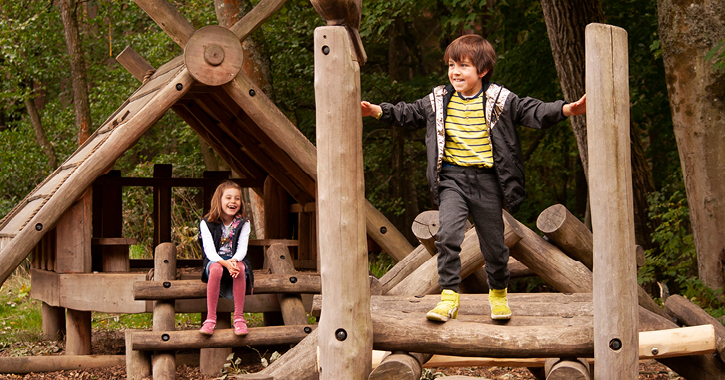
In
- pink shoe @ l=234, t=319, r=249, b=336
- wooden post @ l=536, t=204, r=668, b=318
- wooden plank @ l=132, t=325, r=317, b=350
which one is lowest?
wooden plank @ l=132, t=325, r=317, b=350

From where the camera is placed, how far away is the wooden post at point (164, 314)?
5.40m

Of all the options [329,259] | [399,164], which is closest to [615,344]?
[329,259]

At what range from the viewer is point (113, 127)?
6.52 m

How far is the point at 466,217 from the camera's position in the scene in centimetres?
380

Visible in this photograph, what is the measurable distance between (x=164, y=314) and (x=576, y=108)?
11.9 ft

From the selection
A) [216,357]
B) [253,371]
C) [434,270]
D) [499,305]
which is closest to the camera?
[499,305]

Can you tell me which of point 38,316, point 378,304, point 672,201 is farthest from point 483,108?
point 38,316

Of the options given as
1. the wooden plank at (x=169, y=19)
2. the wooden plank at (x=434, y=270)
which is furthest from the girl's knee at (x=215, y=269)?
the wooden plank at (x=169, y=19)

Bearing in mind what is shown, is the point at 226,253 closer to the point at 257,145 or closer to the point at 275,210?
the point at 257,145

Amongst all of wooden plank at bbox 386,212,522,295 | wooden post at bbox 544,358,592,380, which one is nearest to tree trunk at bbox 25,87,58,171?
wooden plank at bbox 386,212,522,295

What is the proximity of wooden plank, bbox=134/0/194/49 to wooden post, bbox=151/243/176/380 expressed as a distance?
1893 mm

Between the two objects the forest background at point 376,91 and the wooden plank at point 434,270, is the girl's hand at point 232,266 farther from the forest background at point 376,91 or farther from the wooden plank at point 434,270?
the forest background at point 376,91

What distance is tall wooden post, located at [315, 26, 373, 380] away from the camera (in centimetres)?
331

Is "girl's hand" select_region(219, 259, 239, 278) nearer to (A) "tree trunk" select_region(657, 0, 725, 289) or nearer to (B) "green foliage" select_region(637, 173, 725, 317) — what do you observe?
(A) "tree trunk" select_region(657, 0, 725, 289)
